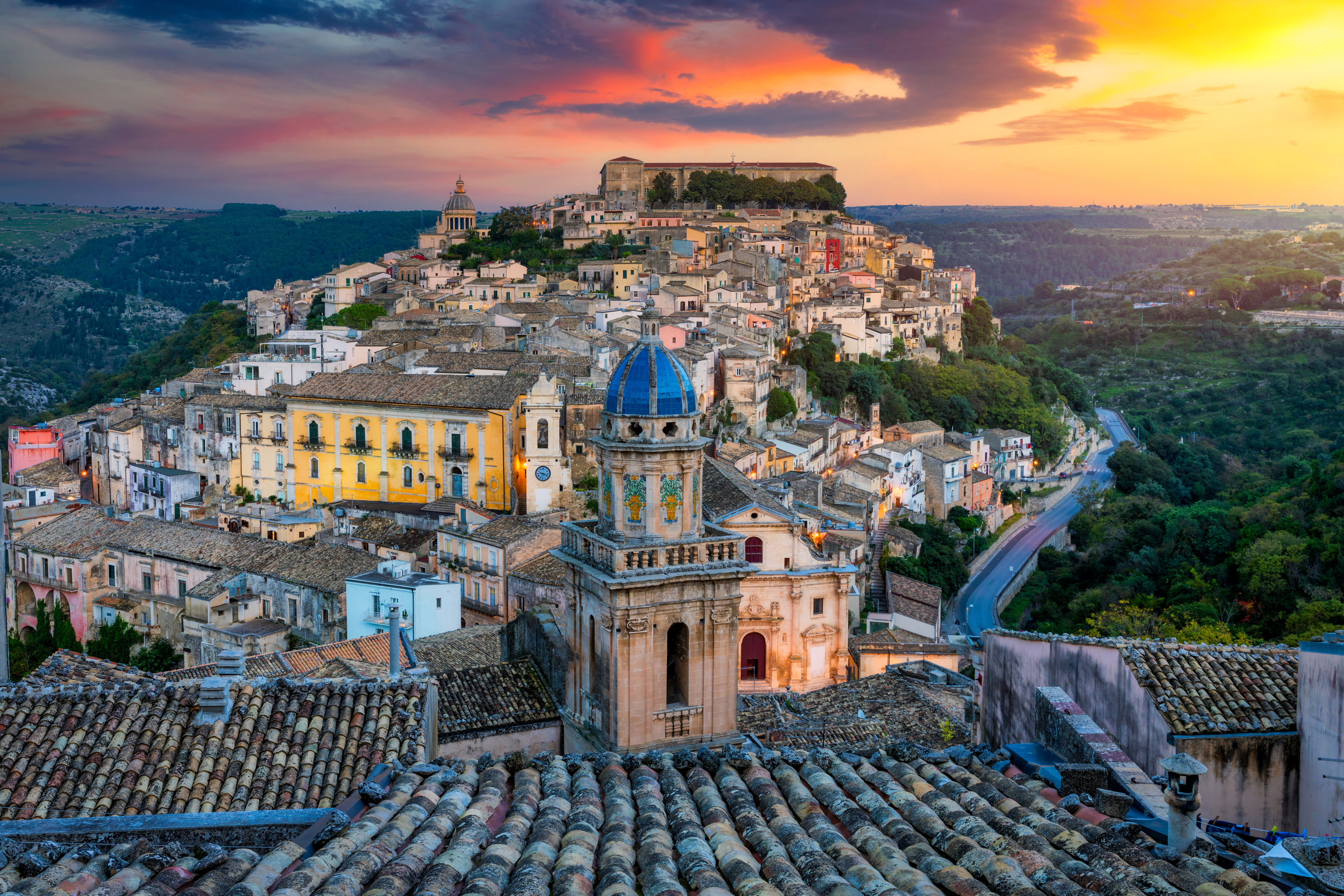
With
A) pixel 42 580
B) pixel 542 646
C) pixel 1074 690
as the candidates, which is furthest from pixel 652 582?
pixel 42 580

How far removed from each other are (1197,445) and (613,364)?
43990mm

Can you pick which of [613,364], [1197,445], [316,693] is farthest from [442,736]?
[1197,445]

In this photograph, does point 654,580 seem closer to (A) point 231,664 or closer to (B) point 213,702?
(A) point 231,664

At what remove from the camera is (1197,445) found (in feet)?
247

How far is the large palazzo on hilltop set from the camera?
16062mm

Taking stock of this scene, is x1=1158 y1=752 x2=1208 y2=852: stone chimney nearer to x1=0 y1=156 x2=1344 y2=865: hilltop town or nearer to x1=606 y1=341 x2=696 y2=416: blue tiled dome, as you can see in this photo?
x1=0 y1=156 x2=1344 y2=865: hilltop town

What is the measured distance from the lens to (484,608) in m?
33.6

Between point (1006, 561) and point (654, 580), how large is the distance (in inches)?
1822

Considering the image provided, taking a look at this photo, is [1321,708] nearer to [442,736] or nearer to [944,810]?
[944,810]

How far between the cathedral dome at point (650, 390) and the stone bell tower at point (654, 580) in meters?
0.02

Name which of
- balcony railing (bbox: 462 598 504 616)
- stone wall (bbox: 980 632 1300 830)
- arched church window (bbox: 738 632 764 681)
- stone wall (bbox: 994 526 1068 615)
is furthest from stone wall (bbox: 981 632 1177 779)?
stone wall (bbox: 994 526 1068 615)

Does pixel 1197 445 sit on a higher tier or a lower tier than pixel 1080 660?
lower

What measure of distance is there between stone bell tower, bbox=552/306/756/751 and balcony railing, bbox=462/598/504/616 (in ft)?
54.1

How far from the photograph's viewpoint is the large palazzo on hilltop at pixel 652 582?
632 inches
